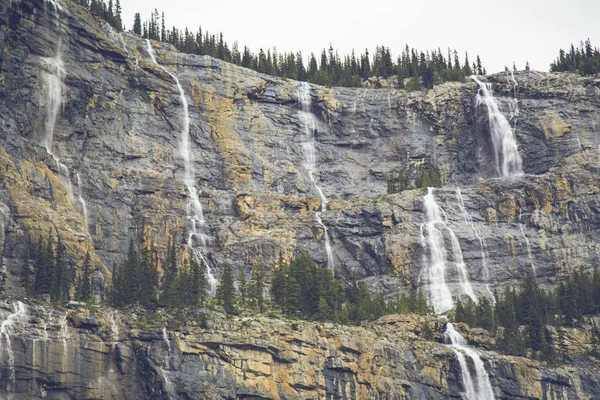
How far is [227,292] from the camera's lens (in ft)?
398

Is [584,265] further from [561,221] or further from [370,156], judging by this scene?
[370,156]

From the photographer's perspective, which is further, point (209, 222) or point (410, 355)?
point (209, 222)

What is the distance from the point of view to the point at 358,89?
563 feet

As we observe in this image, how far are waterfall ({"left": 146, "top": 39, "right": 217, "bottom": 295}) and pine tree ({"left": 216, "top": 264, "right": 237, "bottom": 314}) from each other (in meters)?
5.18

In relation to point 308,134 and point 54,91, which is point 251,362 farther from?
point 308,134

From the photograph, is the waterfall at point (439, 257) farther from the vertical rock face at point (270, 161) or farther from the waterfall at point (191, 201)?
the waterfall at point (191, 201)

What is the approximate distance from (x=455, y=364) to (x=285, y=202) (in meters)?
36.5

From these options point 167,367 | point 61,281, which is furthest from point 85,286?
point 167,367

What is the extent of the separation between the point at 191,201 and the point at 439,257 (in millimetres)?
33809

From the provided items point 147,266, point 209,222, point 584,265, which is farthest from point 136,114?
point 584,265

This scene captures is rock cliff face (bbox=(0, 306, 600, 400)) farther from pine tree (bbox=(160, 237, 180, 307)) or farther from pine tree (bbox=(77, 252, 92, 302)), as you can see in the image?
pine tree (bbox=(77, 252, 92, 302))

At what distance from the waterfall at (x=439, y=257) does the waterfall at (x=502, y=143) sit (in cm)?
1712

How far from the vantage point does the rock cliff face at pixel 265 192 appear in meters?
112

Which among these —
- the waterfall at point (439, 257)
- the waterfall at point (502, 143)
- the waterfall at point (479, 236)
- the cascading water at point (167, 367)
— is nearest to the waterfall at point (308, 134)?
the waterfall at point (439, 257)
